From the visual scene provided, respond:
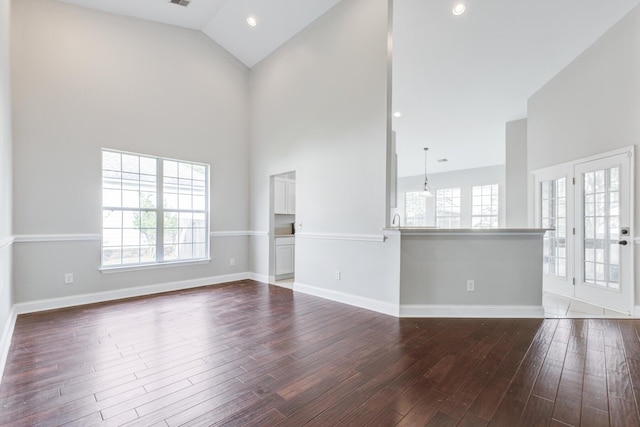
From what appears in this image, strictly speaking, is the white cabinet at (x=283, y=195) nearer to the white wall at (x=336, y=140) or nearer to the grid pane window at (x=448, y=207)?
the white wall at (x=336, y=140)

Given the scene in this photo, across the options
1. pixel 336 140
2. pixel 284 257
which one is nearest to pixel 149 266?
pixel 284 257

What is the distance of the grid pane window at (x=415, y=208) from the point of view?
10.2 m

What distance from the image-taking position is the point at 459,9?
3775mm

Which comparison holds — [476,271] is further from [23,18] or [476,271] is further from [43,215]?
[23,18]

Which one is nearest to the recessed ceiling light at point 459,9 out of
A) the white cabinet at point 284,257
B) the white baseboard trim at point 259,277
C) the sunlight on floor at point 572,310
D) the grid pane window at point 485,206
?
the sunlight on floor at point 572,310

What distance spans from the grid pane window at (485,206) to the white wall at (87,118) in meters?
7.44

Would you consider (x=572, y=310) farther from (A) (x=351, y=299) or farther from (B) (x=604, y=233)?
(A) (x=351, y=299)

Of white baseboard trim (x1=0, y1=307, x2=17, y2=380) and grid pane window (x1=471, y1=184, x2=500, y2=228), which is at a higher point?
grid pane window (x1=471, y1=184, x2=500, y2=228)

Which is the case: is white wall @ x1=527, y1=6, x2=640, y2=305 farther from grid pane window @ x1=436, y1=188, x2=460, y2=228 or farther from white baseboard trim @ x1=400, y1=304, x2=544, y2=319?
grid pane window @ x1=436, y1=188, x2=460, y2=228

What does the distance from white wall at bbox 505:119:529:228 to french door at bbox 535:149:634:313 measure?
1.09 metres

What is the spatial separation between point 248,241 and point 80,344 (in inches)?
133

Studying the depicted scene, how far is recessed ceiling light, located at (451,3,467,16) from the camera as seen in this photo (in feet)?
12.3

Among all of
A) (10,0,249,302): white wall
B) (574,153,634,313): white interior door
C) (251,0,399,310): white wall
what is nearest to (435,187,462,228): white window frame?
(574,153,634,313): white interior door

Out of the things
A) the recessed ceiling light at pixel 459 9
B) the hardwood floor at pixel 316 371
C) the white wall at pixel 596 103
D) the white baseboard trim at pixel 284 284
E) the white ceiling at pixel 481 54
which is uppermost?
the recessed ceiling light at pixel 459 9
